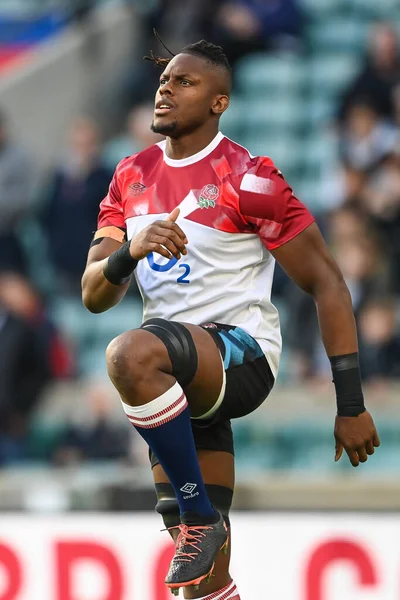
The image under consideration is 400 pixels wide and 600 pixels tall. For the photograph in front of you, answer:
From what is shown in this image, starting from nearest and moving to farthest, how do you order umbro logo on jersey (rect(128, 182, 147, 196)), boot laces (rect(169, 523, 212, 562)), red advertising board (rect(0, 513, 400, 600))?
boot laces (rect(169, 523, 212, 562)) → umbro logo on jersey (rect(128, 182, 147, 196)) → red advertising board (rect(0, 513, 400, 600))

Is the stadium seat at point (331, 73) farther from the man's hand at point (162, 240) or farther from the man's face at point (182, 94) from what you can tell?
the man's hand at point (162, 240)

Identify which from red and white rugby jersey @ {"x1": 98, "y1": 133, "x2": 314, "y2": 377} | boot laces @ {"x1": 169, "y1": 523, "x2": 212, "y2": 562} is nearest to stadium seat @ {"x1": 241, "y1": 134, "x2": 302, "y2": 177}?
red and white rugby jersey @ {"x1": 98, "y1": 133, "x2": 314, "y2": 377}

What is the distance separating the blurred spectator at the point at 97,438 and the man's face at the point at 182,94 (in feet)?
13.9

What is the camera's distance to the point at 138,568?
5.86 metres

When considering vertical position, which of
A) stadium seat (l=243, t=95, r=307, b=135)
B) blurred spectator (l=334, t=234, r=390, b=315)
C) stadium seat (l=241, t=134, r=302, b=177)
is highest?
stadium seat (l=243, t=95, r=307, b=135)

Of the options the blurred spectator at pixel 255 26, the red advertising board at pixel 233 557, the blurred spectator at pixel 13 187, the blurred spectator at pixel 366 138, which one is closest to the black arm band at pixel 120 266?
the red advertising board at pixel 233 557

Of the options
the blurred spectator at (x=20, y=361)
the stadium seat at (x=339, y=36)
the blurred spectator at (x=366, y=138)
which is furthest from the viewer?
the stadium seat at (x=339, y=36)

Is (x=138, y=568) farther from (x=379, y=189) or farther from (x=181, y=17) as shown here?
(x=181, y=17)

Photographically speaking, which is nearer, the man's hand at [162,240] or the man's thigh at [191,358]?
the man's hand at [162,240]

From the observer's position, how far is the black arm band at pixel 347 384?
423cm

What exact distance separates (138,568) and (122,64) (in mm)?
6445

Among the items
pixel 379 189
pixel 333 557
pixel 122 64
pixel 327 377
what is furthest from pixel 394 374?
pixel 122 64

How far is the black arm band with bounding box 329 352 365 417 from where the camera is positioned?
4.23 m

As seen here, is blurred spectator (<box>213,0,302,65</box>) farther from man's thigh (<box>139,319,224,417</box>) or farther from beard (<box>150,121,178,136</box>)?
man's thigh (<box>139,319,224,417</box>)
